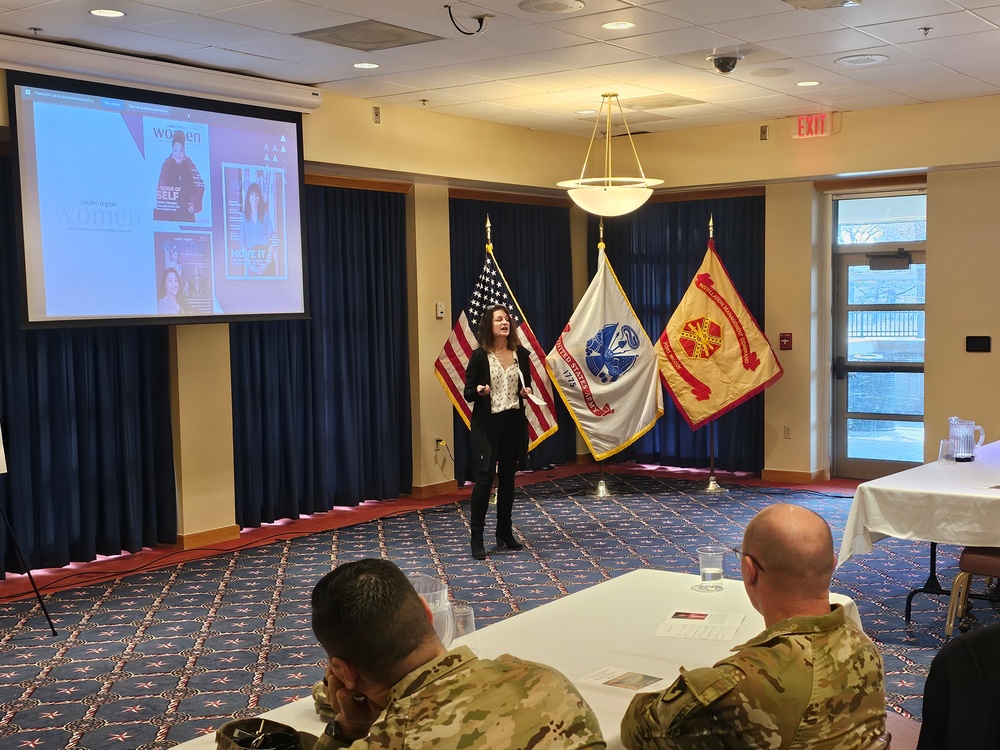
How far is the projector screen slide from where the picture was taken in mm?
5672

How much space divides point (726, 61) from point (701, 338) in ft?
10.1

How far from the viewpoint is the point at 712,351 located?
882 centimetres

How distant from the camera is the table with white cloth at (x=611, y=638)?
220 centimetres

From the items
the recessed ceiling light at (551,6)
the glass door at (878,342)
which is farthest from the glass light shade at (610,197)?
the glass door at (878,342)

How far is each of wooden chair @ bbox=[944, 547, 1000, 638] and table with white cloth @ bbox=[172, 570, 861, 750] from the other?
1.88 m

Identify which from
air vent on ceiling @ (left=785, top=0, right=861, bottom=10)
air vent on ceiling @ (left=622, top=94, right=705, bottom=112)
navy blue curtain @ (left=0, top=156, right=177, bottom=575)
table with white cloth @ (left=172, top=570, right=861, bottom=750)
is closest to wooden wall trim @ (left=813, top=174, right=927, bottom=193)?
air vent on ceiling @ (left=622, top=94, right=705, bottom=112)

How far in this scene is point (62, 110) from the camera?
18.8 feet

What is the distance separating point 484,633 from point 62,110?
4319 mm

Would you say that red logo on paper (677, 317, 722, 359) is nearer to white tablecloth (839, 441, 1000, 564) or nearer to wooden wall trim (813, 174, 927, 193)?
wooden wall trim (813, 174, 927, 193)

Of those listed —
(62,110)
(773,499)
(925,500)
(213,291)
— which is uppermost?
(62,110)

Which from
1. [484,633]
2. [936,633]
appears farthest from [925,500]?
[484,633]

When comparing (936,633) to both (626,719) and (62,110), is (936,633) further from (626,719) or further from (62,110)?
(62,110)

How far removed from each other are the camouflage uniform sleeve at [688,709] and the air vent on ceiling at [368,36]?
4.27m

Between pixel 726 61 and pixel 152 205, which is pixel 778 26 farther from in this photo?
pixel 152 205
